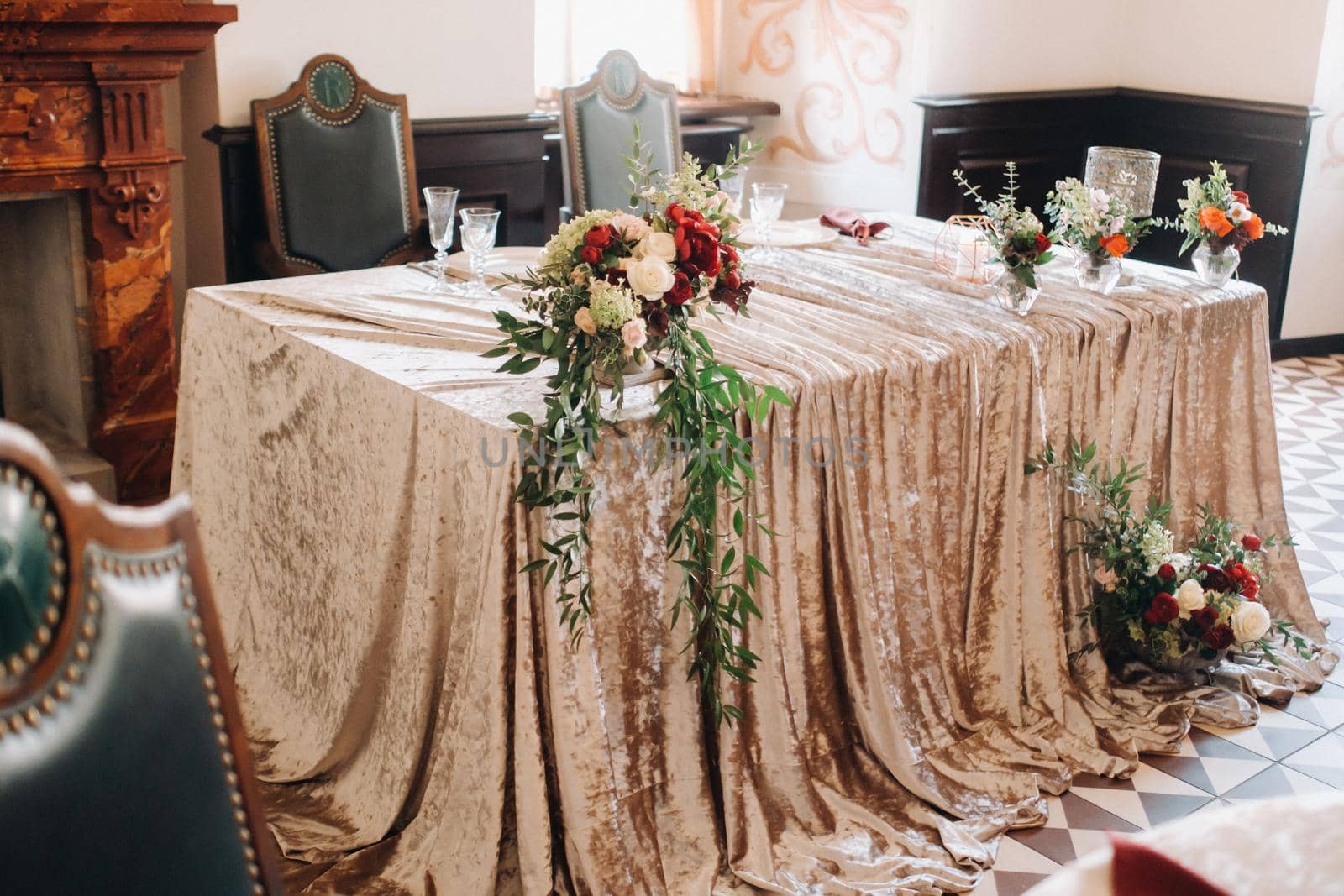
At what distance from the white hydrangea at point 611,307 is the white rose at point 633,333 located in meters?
0.01

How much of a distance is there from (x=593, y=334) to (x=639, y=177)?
1.14 ft

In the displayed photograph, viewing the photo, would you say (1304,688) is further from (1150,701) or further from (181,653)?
(181,653)

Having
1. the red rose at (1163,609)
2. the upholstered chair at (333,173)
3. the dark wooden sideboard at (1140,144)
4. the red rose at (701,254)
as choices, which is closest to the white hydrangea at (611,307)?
the red rose at (701,254)

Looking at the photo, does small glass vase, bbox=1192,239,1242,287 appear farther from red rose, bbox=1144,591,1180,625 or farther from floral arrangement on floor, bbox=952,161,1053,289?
red rose, bbox=1144,591,1180,625

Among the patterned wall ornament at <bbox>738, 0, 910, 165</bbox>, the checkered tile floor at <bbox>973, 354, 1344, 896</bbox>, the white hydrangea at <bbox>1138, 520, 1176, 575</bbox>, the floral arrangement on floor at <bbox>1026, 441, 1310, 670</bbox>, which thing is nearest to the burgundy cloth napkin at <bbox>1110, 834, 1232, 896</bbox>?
the checkered tile floor at <bbox>973, 354, 1344, 896</bbox>

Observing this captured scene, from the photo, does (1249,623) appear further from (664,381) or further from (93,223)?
(93,223)

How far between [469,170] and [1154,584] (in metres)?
2.59

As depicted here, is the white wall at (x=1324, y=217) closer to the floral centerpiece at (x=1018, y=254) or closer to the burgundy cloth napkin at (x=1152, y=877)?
the floral centerpiece at (x=1018, y=254)

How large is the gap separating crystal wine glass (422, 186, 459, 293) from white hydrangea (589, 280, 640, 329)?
A: 771 millimetres

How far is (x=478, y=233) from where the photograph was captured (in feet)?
8.39

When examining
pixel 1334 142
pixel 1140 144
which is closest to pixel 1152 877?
pixel 1334 142

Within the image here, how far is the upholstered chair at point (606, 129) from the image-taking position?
4.11m

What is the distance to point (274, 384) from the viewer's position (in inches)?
96.2

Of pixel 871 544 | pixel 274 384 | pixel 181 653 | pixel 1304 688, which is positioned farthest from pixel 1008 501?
pixel 181 653
